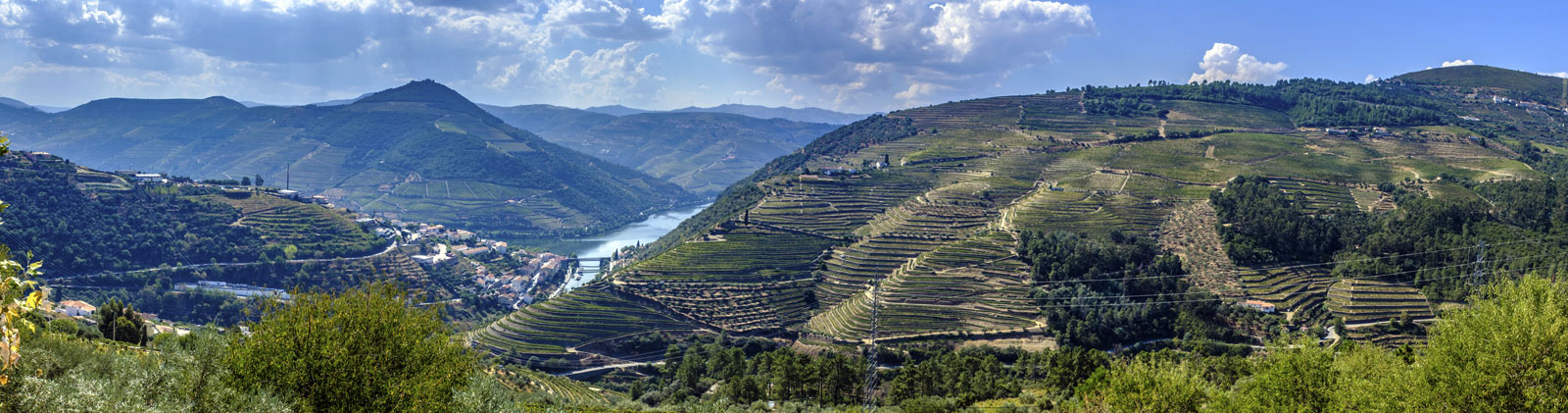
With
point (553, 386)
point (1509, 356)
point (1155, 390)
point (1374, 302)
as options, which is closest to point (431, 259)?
point (553, 386)

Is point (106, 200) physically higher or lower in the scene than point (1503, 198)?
lower

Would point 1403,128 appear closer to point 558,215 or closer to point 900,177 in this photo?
point 900,177

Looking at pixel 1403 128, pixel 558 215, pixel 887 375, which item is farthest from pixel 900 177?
pixel 558 215

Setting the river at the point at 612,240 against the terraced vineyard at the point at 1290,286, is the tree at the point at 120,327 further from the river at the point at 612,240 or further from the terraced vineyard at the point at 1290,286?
the river at the point at 612,240

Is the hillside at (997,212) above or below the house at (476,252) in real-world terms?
above

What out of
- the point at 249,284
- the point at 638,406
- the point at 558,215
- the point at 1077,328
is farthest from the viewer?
the point at 558,215

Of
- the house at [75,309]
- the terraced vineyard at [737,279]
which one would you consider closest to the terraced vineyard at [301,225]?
the house at [75,309]

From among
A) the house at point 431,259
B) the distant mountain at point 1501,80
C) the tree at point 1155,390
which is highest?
the distant mountain at point 1501,80
